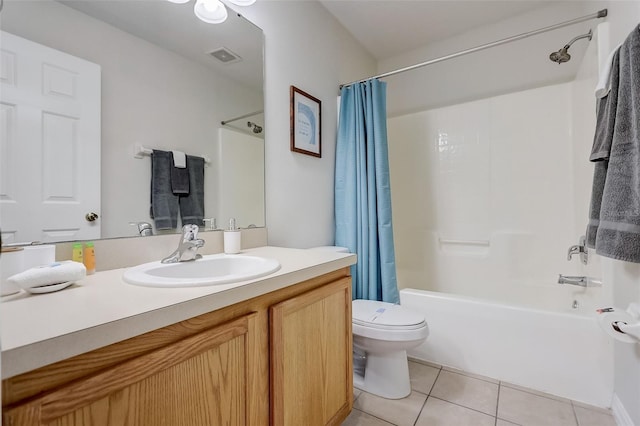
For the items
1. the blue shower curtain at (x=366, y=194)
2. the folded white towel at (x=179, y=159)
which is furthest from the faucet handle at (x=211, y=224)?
the blue shower curtain at (x=366, y=194)

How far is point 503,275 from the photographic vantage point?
2.22 meters

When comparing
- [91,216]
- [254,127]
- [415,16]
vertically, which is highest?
Answer: [415,16]

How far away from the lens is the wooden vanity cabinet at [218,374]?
1.52ft

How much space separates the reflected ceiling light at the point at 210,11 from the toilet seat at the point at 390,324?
1.58 metres

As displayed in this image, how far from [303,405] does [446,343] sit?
44.8 inches

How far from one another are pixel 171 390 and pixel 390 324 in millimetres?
1031

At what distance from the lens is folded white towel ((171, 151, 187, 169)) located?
46.1 inches

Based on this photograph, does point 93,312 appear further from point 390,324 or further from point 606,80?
point 606,80

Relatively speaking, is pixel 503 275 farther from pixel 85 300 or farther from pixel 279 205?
pixel 85 300

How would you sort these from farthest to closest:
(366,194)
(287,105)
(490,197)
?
(490,197)
(366,194)
(287,105)

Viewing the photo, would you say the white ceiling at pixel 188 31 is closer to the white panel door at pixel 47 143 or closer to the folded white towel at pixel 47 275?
the white panel door at pixel 47 143

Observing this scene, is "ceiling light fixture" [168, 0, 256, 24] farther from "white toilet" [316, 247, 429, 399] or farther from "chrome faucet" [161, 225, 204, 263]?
"white toilet" [316, 247, 429, 399]

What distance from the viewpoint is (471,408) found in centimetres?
138

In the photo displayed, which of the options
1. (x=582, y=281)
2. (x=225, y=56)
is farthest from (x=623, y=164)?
(x=225, y=56)
